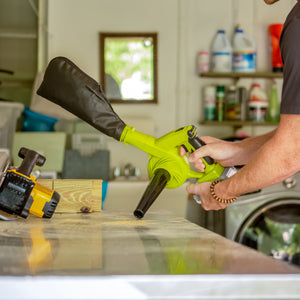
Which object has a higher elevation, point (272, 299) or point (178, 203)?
point (272, 299)

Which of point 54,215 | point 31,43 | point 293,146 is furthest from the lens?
point 31,43

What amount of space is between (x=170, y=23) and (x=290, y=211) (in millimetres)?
1631

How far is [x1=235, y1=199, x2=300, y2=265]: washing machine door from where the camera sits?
9.28ft

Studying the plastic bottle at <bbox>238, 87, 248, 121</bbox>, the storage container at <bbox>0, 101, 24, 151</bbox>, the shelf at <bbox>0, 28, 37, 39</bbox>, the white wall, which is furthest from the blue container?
the plastic bottle at <bbox>238, 87, 248, 121</bbox>

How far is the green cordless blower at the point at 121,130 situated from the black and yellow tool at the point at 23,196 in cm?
23

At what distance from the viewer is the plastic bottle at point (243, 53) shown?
358cm

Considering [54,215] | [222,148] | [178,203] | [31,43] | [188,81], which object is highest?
[31,43]

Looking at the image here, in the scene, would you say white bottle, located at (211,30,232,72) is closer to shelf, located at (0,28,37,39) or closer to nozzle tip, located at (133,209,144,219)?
shelf, located at (0,28,37,39)

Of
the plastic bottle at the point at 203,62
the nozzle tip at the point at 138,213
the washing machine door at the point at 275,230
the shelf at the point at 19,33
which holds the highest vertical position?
the shelf at the point at 19,33

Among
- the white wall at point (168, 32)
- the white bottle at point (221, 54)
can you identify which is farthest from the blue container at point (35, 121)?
the white bottle at point (221, 54)

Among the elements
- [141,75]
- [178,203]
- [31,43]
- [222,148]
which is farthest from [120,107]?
[222,148]

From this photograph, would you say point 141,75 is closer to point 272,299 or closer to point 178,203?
point 178,203

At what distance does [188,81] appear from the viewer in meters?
3.71

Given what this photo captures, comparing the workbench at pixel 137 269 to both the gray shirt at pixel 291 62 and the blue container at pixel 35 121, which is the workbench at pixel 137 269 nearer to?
the gray shirt at pixel 291 62
